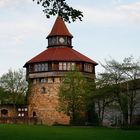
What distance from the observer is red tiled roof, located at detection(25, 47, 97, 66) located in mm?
79938

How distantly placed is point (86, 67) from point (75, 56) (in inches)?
104

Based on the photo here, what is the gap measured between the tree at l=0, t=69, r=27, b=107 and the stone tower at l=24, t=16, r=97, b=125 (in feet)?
12.5

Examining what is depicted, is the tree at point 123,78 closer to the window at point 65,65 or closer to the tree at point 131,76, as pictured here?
the tree at point 131,76

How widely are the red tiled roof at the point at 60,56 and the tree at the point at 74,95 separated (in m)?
9.95

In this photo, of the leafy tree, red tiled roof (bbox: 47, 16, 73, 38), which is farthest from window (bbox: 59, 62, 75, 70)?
the leafy tree

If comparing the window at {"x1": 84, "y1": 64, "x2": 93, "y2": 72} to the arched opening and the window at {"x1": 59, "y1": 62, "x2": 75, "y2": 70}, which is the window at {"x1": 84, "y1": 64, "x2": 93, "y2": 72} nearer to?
the window at {"x1": 59, "y1": 62, "x2": 75, "y2": 70}

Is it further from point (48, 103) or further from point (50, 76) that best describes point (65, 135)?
point (48, 103)

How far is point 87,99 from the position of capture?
66.8 meters

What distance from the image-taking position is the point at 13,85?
283 ft

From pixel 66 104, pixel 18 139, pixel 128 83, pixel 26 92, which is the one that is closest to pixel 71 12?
pixel 18 139

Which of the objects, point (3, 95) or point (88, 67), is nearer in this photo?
point (88, 67)

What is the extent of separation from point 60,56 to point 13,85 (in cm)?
1124

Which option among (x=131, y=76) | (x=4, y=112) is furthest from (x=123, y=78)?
(x=4, y=112)

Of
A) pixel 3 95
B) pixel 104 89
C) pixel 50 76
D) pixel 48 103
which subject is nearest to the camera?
pixel 104 89
